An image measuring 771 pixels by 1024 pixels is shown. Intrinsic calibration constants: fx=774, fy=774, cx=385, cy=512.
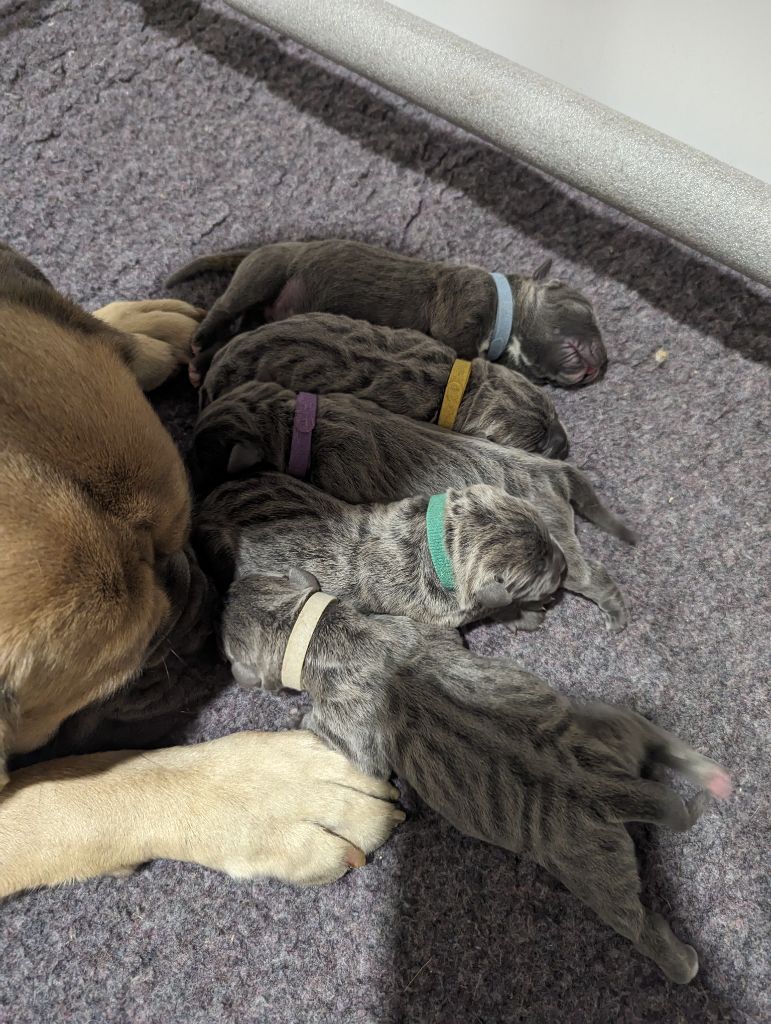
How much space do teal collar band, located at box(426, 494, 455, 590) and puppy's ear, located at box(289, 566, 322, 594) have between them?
1.10 feet

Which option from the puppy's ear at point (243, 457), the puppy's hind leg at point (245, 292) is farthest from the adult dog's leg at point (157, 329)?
the puppy's ear at point (243, 457)

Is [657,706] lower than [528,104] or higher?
lower

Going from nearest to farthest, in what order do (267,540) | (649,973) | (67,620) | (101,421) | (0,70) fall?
(67,620)
(101,421)
(649,973)
(267,540)
(0,70)

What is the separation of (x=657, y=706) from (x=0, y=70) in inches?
130

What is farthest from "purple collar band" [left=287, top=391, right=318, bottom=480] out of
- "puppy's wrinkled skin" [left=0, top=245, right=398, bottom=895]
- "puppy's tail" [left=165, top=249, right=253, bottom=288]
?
"puppy's tail" [left=165, top=249, right=253, bottom=288]

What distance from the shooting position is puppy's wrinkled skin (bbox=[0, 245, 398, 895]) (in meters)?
1.30

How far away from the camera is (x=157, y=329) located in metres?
2.55

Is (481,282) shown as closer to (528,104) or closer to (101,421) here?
(528,104)

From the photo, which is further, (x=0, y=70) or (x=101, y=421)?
(x=0, y=70)

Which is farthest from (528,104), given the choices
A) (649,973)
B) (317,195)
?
(649,973)

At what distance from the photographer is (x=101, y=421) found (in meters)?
1.43

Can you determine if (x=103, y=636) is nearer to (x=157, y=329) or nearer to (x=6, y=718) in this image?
(x=6, y=718)

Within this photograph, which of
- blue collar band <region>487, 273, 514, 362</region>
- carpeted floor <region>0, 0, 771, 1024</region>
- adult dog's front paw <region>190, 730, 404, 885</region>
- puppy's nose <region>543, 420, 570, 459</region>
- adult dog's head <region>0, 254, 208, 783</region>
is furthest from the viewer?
blue collar band <region>487, 273, 514, 362</region>

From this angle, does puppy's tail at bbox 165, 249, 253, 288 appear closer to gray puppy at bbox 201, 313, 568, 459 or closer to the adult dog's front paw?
gray puppy at bbox 201, 313, 568, 459
